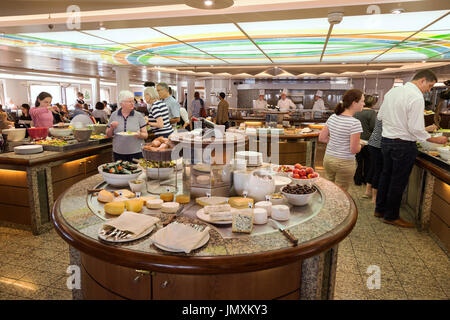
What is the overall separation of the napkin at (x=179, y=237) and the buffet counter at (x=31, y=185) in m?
2.88

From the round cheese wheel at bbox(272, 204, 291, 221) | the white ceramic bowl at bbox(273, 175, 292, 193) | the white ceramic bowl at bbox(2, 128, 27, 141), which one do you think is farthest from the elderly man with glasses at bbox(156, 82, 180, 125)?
the round cheese wheel at bbox(272, 204, 291, 221)

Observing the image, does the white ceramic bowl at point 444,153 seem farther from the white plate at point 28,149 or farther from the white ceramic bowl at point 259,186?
the white plate at point 28,149

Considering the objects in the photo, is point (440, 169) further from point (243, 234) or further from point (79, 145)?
point (79, 145)

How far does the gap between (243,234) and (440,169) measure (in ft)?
10.1

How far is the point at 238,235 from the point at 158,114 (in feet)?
10.8

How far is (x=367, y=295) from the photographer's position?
269 cm

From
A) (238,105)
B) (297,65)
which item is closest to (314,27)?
(297,65)

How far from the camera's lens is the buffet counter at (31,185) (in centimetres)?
370

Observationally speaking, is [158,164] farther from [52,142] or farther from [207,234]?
[52,142]

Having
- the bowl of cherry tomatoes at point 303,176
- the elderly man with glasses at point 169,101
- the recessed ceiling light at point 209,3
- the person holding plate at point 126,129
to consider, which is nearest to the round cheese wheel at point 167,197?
the bowl of cherry tomatoes at point 303,176

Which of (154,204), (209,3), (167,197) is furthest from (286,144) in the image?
(154,204)

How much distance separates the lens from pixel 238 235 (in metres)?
1.60

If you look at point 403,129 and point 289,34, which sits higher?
point 289,34

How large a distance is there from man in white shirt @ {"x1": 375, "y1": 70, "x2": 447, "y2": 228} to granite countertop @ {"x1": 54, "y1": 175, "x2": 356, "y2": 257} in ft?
6.44
